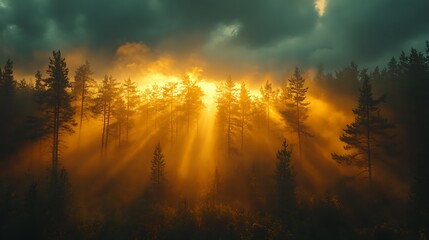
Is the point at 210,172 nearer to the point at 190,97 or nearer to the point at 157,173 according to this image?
the point at 157,173

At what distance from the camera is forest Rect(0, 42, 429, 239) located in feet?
84.7

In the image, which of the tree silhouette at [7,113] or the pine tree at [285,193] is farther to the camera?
the tree silhouette at [7,113]

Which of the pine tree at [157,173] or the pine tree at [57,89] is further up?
the pine tree at [57,89]

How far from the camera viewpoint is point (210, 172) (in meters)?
42.8

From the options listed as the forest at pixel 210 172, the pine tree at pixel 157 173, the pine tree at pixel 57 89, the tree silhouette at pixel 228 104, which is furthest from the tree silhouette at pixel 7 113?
the tree silhouette at pixel 228 104

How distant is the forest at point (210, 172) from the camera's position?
2581cm

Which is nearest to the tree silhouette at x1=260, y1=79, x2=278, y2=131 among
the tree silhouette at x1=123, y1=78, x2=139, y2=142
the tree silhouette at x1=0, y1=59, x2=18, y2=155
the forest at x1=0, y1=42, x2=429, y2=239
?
the forest at x1=0, y1=42, x2=429, y2=239

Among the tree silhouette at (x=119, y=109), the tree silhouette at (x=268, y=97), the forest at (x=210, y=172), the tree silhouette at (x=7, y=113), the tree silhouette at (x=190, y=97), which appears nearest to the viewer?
the forest at (x=210, y=172)

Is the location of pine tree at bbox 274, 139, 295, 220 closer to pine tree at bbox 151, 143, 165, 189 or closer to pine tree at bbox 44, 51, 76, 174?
pine tree at bbox 151, 143, 165, 189

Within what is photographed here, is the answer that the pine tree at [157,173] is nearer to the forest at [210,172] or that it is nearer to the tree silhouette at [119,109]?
the forest at [210,172]

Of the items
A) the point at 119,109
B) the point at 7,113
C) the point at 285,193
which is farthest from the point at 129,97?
the point at 285,193

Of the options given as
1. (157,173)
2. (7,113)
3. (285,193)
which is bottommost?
(285,193)

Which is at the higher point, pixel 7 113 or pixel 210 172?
pixel 7 113

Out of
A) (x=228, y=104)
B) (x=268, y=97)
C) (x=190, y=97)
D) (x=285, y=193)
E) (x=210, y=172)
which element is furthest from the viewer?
(x=268, y=97)
